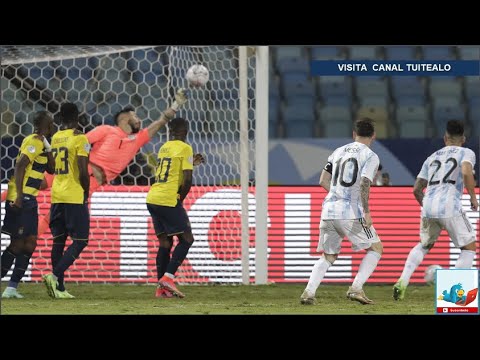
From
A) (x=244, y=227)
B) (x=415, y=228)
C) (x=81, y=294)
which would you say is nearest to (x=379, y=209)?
(x=415, y=228)

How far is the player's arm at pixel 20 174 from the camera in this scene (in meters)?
9.05

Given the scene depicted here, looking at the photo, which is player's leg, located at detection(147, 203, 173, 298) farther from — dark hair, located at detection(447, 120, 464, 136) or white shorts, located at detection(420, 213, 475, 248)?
dark hair, located at detection(447, 120, 464, 136)

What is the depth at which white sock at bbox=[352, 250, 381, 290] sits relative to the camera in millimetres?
8422

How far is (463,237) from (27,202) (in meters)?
3.71

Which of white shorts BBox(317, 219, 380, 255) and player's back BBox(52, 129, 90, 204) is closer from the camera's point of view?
white shorts BBox(317, 219, 380, 255)

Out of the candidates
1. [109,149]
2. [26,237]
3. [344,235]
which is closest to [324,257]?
[344,235]

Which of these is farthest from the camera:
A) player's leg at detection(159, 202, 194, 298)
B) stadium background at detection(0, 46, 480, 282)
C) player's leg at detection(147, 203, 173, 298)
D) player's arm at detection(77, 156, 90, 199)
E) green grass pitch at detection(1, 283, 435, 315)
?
stadium background at detection(0, 46, 480, 282)

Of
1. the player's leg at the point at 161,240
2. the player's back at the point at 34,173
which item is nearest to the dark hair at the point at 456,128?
the player's leg at the point at 161,240

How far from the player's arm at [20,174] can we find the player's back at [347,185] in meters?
2.53

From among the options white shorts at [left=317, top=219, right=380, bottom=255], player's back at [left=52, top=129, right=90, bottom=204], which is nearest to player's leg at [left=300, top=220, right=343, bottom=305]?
white shorts at [left=317, top=219, right=380, bottom=255]

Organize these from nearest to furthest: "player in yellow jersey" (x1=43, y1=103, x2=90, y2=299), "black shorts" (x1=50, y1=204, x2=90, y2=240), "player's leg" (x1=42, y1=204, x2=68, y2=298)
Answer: "player in yellow jersey" (x1=43, y1=103, x2=90, y2=299), "black shorts" (x1=50, y1=204, x2=90, y2=240), "player's leg" (x1=42, y1=204, x2=68, y2=298)

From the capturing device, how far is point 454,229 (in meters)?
9.29

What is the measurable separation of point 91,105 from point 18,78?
2.35 metres

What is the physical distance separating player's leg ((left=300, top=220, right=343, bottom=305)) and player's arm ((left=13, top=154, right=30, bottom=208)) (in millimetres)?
2512
